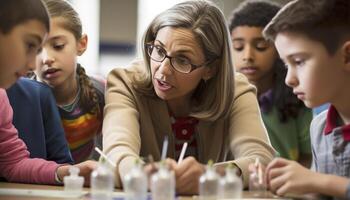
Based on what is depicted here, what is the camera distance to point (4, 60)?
4.47 ft

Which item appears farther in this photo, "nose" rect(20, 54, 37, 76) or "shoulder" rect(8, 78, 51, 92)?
"shoulder" rect(8, 78, 51, 92)

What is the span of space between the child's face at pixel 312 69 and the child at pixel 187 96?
0.28 metres

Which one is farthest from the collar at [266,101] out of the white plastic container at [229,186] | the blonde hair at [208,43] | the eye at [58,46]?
the white plastic container at [229,186]

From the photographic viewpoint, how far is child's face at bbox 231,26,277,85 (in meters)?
2.41

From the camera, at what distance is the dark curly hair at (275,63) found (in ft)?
7.87

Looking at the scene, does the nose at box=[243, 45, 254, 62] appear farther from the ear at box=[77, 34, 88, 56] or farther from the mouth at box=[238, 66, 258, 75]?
the ear at box=[77, 34, 88, 56]

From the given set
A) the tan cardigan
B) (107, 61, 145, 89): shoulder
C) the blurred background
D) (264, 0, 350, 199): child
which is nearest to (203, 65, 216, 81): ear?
the tan cardigan

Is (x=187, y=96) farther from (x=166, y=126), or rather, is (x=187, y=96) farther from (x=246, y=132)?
(x=246, y=132)

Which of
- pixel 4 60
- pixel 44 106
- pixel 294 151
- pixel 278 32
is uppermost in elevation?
pixel 278 32

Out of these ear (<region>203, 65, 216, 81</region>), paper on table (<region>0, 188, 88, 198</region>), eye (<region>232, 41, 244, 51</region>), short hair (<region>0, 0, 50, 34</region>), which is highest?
short hair (<region>0, 0, 50, 34</region>)

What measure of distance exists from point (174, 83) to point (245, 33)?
0.83 m

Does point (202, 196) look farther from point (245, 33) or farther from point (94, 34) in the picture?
point (94, 34)

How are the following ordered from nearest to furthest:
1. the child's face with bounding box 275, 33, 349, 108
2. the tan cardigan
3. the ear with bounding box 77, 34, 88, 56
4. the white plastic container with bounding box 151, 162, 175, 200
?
the white plastic container with bounding box 151, 162, 175, 200
the child's face with bounding box 275, 33, 349, 108
the tan cardigan
the ear with bounding box 77, 34, 88, 56

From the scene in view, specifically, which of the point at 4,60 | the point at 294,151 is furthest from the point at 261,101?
the point at 4,60
